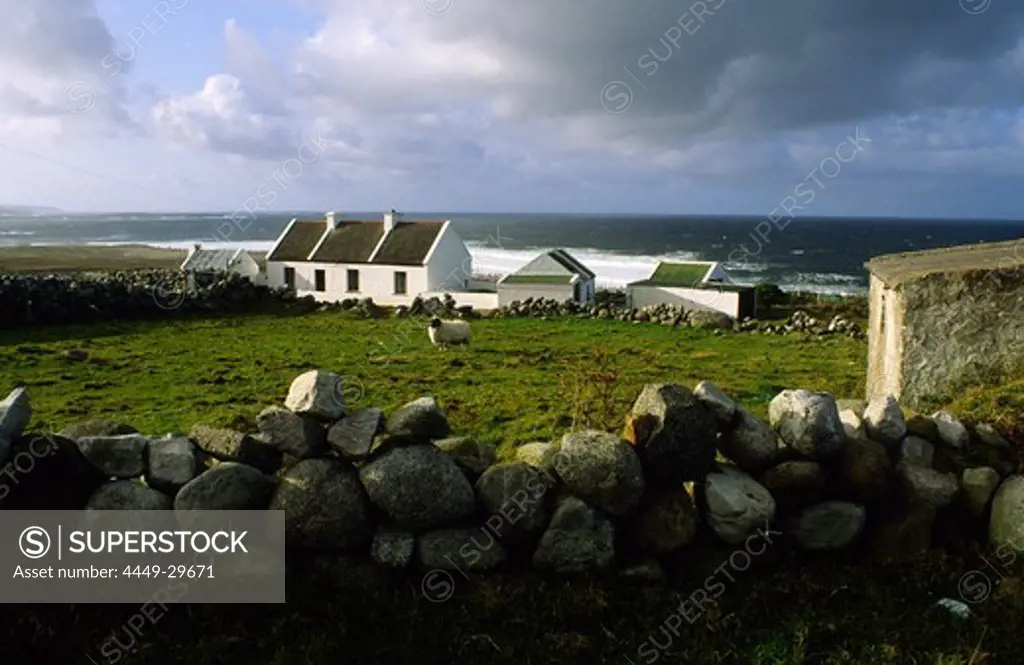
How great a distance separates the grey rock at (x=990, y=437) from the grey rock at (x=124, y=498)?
648 centimetres

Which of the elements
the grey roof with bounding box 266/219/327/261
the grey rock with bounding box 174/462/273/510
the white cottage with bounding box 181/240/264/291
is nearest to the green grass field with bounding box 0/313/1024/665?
the grey rock with bounding box 174/462/273/510

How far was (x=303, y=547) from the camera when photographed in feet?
18.5

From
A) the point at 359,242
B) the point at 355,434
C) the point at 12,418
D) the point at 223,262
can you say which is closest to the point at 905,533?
the point at 355,434

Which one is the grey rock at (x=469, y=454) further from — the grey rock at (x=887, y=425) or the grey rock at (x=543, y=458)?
the grey rock at (x=887, y=425)

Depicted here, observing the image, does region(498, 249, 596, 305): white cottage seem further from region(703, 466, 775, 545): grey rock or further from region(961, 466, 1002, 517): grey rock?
region(703, 466, 775, 545): grey rock

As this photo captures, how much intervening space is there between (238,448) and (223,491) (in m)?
0.37

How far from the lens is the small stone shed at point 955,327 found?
880cm

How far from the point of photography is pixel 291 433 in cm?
573

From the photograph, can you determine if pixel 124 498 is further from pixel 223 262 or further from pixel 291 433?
pixel 223 262

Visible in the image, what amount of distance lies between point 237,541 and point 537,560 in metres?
2.11

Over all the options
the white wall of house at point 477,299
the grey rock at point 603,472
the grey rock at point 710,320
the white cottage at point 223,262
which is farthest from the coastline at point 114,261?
the grey rock at point 603,472

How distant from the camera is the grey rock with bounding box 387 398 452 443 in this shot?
5.76m

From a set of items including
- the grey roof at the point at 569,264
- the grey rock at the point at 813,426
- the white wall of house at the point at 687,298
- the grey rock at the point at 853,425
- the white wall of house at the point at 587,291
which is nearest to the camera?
the grey rock at the point at 813,426

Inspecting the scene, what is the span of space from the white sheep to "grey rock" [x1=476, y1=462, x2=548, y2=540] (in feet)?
51.5
